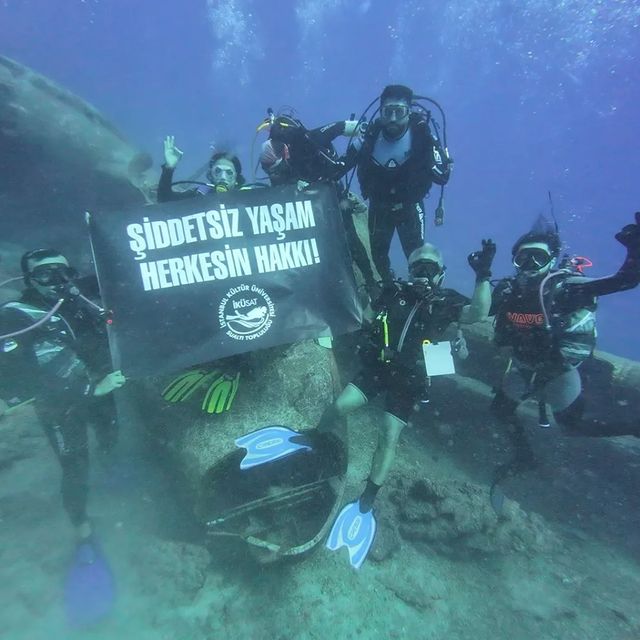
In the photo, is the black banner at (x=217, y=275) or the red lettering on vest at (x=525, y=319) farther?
the red lettering on vest at (x=525, y=319)

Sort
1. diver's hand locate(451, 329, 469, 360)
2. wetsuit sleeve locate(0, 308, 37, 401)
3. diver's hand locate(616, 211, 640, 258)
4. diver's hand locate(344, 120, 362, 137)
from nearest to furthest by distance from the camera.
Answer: diver's hand locate(616, 211, 640, 258) → wetsuit sleeve locate(0, 308, 37, 401) → diver's hand locate(451, 329, 469, 360) → diver's hand locate(344, 120, 362, 137)

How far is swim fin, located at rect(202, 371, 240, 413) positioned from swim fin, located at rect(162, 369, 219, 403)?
0.07 m

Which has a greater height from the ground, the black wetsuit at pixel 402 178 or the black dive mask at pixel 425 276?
the black wetsuit at pixel 402 178

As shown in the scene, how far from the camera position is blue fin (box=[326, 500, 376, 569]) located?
455 cm

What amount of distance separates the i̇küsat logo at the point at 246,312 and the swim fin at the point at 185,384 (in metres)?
0.90

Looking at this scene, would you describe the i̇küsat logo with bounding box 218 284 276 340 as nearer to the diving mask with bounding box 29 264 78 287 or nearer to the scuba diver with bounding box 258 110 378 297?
the diving mask with bounding box 29 264 78 287

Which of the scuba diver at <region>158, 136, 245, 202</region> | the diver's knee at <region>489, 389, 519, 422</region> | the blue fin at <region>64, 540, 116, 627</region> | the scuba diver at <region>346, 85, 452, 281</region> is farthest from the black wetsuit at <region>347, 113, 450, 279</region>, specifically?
the blue fin at <region>64, 540, 116, 627</region>

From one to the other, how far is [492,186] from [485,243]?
111 meters

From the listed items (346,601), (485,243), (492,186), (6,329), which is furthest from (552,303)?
(492,186)

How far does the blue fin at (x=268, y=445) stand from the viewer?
14.3ft

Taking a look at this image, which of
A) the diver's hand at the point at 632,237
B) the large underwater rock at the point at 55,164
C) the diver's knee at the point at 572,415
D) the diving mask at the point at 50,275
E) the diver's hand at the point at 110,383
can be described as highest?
the large underwater rock at the point at 55,164

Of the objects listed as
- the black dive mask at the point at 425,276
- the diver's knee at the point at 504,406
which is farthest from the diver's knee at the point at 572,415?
the black dive mask at the point at 425,276

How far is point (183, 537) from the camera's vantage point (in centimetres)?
529

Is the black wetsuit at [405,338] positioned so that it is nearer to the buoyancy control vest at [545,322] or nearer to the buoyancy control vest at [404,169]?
the buoyancy control vest at [545,322]
